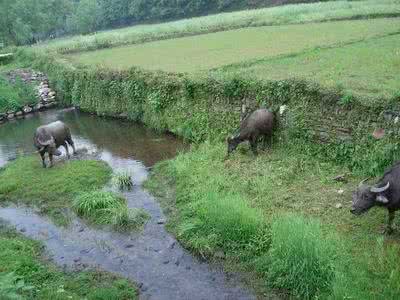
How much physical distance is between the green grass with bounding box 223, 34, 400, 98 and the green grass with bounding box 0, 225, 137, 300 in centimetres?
715

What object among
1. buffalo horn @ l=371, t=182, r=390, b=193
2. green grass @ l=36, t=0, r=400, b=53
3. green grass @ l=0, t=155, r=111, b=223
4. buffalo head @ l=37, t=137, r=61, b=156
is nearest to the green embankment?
buffalo horn @ l=371, t=182, r=390, b=193

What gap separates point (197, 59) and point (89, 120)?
585cm

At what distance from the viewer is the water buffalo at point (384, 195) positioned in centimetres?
791

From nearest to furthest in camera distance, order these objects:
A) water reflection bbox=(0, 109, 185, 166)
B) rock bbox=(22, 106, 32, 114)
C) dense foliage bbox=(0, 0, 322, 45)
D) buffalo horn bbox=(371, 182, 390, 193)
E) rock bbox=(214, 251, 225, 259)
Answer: buffalo horn bbox=(371, 182, 390, 193)
rock bbox=(214, 251, 225, 259)
water reflection bbox=(0, 109, 185, 166)
rock bbox=(22, 106, 32, 114)
dense foliage bbox=(0, 0, 322, 45)

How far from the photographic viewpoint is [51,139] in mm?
13828

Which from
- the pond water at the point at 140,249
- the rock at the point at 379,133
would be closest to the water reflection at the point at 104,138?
the pond water at the point at 140,249

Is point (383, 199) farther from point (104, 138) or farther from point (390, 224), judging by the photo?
point (104, 138)

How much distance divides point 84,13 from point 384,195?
69.8 m

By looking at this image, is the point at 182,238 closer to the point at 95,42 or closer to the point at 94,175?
the point at 94,175

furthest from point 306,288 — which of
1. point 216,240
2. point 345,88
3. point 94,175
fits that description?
point 94,175

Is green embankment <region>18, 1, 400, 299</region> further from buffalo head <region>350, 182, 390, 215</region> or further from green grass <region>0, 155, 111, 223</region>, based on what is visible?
green grass <region>0, 155, 111, 223</region>

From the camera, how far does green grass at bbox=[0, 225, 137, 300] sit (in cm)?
764

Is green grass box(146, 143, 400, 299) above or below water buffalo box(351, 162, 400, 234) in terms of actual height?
below

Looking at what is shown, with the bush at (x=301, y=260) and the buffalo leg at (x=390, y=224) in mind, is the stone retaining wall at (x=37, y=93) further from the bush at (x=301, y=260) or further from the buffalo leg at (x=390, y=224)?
the buffalo leg at (x=390, y=224)
